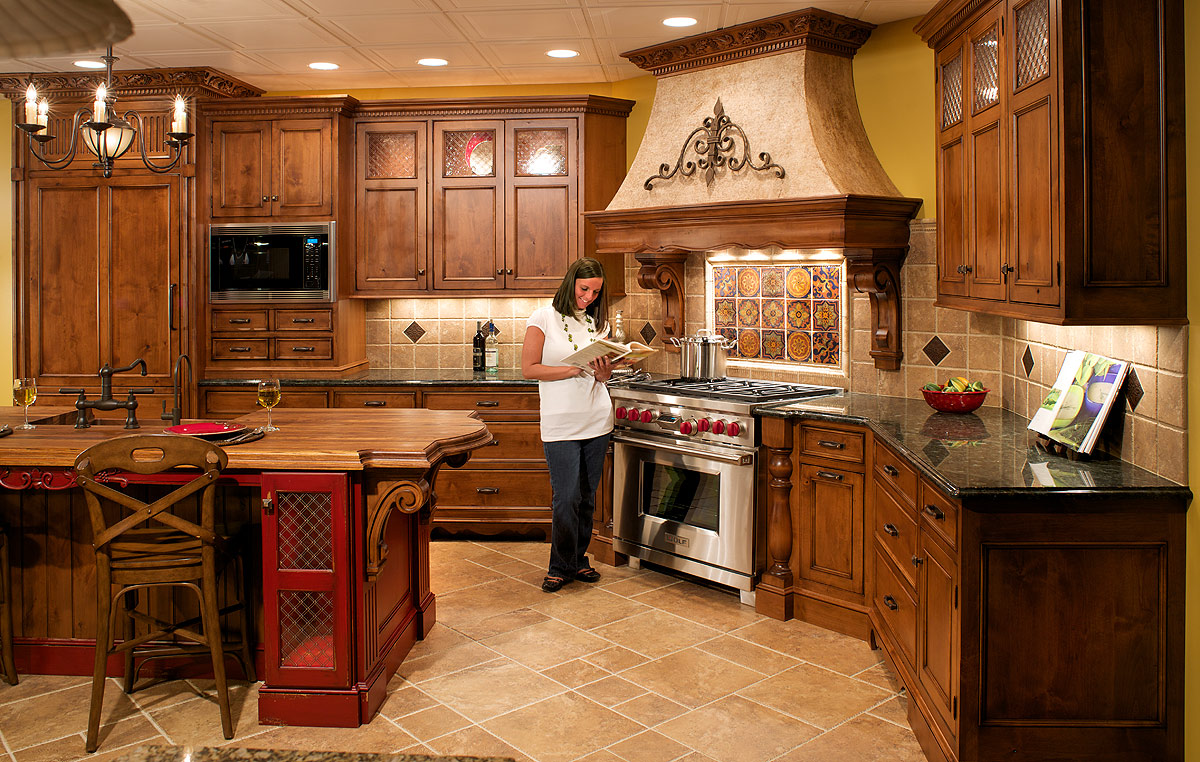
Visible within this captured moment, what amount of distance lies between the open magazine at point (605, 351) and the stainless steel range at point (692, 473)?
0.49 metres

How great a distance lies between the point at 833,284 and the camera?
5062mm

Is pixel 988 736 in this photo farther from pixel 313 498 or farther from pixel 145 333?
pixel 145 333

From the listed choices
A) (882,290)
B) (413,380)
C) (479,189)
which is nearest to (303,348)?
(413,380)

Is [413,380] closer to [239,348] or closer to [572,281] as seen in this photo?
[239,348]

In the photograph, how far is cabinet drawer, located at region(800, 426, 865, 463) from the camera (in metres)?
4.11

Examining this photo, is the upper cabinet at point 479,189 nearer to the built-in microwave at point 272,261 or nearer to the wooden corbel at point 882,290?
the built-in microwave at point 272,261

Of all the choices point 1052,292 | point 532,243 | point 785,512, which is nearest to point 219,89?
point 532,243

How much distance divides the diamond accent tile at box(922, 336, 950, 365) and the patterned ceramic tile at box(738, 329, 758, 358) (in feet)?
3.44

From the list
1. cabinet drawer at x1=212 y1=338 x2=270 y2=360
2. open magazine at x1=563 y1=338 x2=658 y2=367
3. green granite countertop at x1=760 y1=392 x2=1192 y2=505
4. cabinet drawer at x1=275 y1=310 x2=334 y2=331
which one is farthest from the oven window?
cabinet drawer at x1=212 y1=338 x2=270 y2=360

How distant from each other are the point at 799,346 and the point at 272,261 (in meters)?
3.08

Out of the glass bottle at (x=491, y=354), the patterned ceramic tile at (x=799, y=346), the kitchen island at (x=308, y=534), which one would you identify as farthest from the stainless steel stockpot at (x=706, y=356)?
the kitchen island at (x=308, y=534)

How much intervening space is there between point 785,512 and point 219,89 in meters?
4.11

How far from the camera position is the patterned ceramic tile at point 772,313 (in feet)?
17.4

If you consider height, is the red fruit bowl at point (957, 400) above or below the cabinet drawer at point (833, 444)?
above
